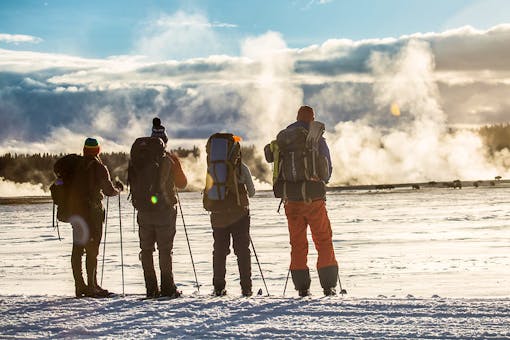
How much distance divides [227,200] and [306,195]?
3.16 ft

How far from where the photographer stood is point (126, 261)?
1680cm

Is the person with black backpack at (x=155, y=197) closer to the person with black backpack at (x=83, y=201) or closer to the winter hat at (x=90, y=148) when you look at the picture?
the person with black backpack at (x=83, y=201)

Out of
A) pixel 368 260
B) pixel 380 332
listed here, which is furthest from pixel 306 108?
pixel 368 260

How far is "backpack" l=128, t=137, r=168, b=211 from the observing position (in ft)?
25.8

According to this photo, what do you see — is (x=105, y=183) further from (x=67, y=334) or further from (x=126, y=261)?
(x=126, y=261)

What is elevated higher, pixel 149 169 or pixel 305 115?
pixel 305 115

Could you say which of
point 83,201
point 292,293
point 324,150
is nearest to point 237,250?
point 324,150

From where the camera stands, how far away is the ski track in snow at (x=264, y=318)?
18.9ft

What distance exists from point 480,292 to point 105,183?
6231 mm

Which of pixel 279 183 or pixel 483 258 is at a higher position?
pixel 279 183

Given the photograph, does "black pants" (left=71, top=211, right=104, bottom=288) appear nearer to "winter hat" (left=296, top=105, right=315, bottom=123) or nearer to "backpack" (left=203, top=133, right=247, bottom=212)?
"backpack" (left=203, top=133, right=247, bottom=212)

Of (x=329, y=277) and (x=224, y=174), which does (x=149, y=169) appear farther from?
(x=329, y=277)

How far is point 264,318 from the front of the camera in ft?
20.9

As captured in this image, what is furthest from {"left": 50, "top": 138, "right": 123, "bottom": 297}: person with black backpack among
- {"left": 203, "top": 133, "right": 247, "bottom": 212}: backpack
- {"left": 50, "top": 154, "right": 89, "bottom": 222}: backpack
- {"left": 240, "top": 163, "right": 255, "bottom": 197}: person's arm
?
{"left": 240, "top": 163, "right": 255, "bottom": 197}: person's arm
